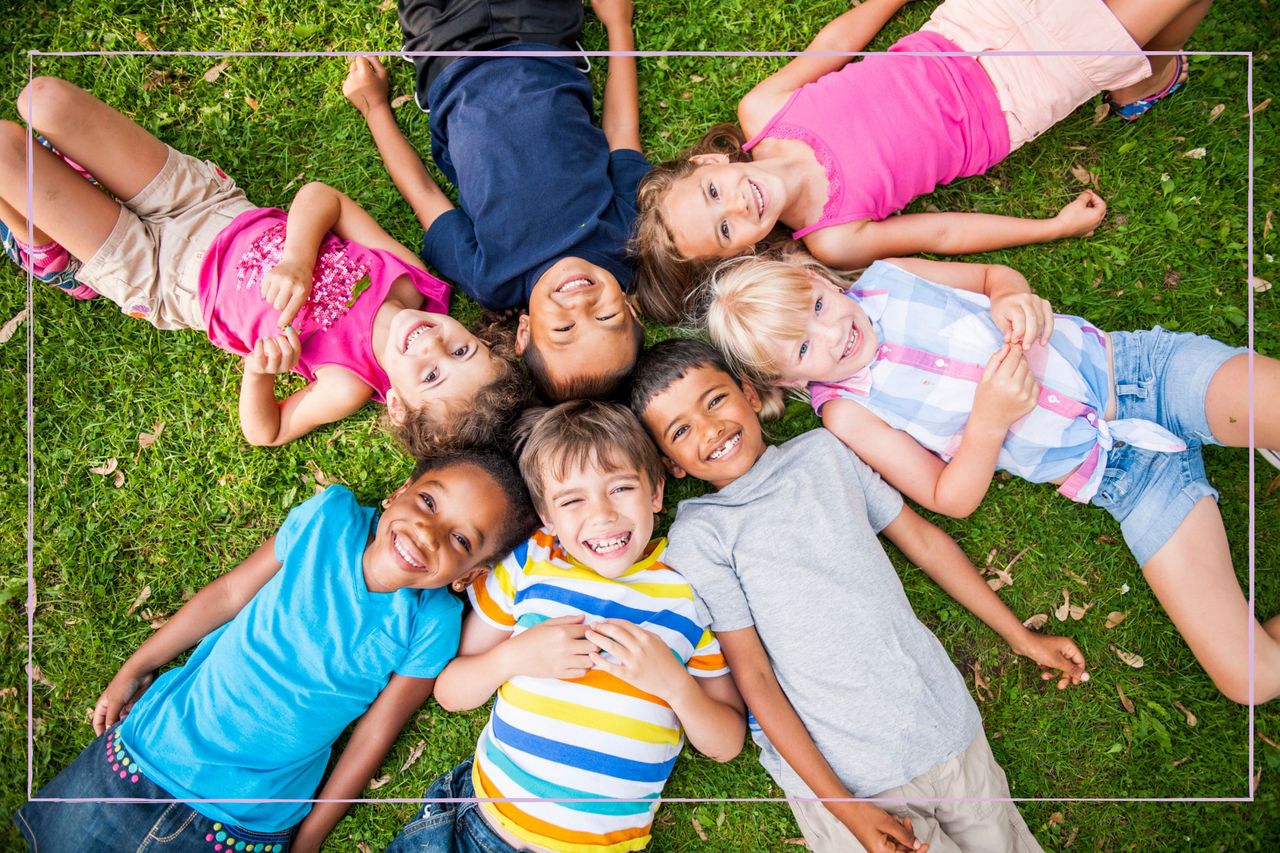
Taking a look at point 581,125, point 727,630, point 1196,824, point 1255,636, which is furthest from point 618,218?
point 1196,824

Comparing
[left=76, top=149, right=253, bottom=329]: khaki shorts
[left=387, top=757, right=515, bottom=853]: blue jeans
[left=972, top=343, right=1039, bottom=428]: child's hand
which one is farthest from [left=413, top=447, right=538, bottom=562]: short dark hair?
[left=972, top=343, right=1039, bottom=428]: child's hand

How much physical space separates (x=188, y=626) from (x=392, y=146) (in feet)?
8.42

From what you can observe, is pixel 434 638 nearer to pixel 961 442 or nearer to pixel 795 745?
pixel 795 745

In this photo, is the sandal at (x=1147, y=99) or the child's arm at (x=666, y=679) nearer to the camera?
the child's arm at (x=666, y=679)

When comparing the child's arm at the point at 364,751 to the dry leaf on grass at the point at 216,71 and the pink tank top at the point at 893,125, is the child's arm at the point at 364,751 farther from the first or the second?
the dry leaf on grass at the point at 216,71

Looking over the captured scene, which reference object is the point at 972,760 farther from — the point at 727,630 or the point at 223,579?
the point at 223,579

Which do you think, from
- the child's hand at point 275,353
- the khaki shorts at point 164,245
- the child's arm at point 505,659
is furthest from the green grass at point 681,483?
the child's hand at point 275,353

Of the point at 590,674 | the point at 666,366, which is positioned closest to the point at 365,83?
the point at 666,366

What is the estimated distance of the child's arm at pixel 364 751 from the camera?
3842mm

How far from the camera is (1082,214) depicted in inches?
158

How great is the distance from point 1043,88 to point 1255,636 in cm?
270

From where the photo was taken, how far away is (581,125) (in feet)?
12.9

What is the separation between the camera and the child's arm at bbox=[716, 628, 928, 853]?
11.3 feet

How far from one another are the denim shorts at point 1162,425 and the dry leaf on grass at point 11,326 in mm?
5423
